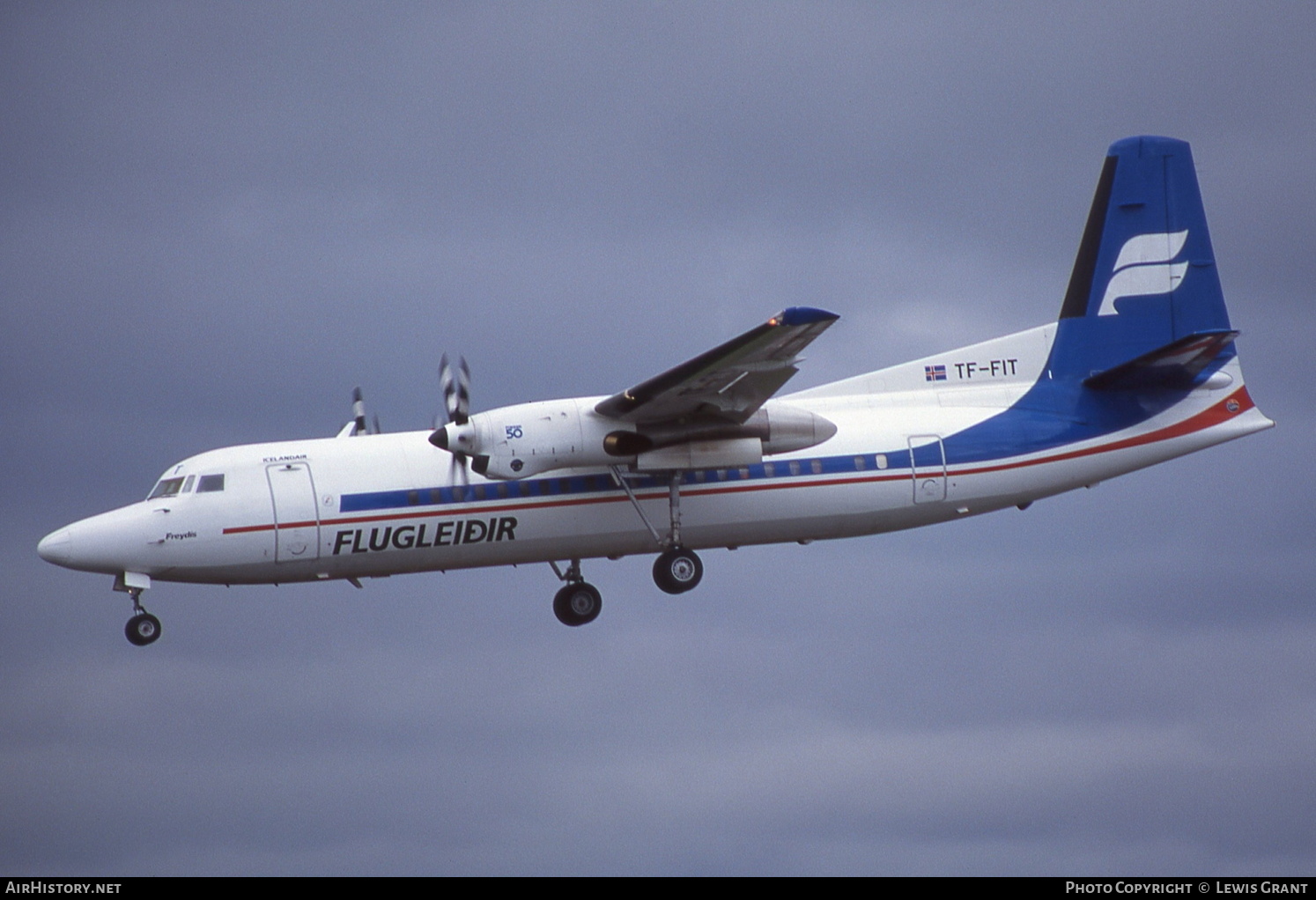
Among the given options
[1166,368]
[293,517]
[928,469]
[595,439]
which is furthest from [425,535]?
[1166,368]

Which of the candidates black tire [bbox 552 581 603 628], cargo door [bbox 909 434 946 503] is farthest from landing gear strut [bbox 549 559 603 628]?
cargo door [bbox 909 434 946 503]

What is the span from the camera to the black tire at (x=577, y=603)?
27.5 metres

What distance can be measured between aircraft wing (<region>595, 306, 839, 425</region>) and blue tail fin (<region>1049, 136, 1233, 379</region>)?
713 cm

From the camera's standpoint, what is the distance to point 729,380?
78.3ft

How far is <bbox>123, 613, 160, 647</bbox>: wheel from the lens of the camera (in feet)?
80.9

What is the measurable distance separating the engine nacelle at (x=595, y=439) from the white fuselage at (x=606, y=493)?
2.55 feet

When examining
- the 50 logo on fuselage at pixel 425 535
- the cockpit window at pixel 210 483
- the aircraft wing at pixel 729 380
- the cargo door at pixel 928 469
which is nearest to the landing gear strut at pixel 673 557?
the aircraft wing at pixel 729 380

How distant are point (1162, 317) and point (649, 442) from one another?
9.99 meters

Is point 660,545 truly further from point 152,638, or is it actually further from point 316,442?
point 152,638

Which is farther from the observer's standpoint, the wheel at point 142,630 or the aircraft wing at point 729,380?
the wheel at point 142,630

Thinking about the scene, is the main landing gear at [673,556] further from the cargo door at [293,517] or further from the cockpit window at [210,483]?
A: the cockpit window at [210,483]

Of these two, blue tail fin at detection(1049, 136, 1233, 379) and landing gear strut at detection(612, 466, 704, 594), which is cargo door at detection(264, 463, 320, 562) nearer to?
landing gear strut at detection(612, 466, 704, 594)

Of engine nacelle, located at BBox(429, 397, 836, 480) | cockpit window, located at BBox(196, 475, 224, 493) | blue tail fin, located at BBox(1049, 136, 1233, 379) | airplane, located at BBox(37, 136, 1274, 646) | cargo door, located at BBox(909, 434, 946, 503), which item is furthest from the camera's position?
blue tail fin, located at BBox(1049, 136, 1233, 379)

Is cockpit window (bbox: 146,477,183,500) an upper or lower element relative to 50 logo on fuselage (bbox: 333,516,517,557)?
upper
